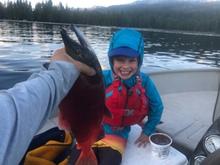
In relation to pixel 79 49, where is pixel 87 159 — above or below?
below

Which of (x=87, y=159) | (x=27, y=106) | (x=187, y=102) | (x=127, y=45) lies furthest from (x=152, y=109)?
(x=187, y=102)

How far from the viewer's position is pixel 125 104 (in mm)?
3234

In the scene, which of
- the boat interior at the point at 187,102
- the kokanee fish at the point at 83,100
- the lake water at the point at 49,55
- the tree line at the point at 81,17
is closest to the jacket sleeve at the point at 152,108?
the boat interior at the point at 187,102

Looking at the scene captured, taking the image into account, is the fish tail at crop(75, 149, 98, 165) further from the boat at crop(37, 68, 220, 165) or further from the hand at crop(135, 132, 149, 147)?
the hand at crop(135, 132, 149, 147)

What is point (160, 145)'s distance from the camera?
9.62 feet

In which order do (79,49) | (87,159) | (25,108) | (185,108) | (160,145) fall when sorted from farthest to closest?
(185,108), (160,145), (87,159), (79,49), (25,108)

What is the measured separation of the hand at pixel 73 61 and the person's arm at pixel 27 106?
0.19 feet

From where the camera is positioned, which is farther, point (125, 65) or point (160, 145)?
point (125, 65)

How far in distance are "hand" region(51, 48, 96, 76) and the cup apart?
167 cm

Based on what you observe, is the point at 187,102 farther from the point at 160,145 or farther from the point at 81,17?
the point at 81,17

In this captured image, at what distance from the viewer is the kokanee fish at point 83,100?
148 cm

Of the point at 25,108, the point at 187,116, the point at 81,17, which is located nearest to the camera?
the point at 25,108

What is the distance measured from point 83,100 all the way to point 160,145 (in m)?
1.56

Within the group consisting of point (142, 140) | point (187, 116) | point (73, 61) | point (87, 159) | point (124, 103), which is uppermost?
point (73, 61)
